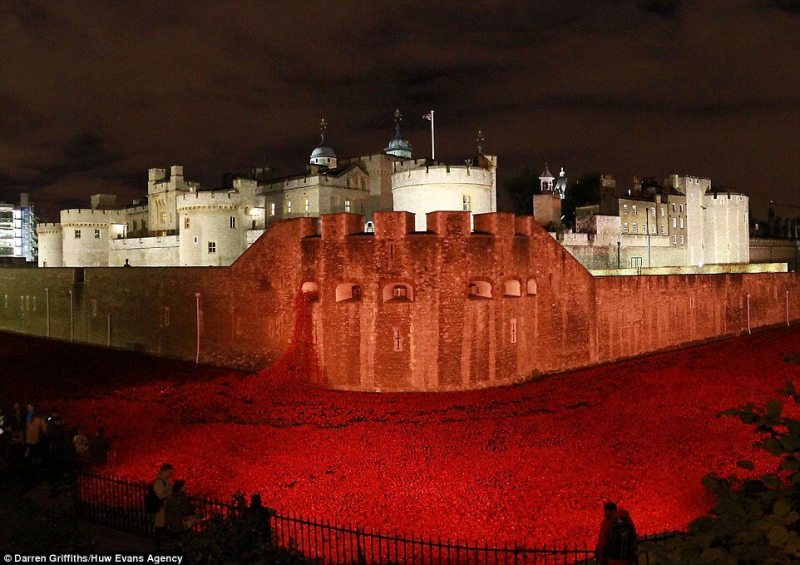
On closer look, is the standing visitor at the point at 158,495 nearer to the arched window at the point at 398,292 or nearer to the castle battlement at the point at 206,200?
the arched window at the point at 398,292

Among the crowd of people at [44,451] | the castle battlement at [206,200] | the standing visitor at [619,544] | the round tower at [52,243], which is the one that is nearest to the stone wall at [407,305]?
the crowd of people at [44,451]

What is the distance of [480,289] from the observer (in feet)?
66.2

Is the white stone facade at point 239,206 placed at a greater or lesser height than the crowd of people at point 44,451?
greater

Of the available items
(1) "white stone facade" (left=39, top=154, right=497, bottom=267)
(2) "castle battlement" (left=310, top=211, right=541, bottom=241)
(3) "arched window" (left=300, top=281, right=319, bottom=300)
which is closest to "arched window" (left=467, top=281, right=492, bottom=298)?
(2) "castle battlement" (left=310, top=211, right=541, bottom=241)

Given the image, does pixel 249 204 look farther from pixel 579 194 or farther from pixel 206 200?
pixel 579 194

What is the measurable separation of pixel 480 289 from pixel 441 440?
6.58m

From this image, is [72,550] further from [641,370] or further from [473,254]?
[641,370]

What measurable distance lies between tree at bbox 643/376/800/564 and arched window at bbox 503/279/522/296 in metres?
16.0

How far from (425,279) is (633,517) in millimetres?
9167

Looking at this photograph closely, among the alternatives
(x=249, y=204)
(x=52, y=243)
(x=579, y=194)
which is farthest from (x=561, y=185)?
(x=52, y=243)

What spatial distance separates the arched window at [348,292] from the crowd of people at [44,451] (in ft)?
26.0

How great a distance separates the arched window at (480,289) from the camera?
19.7 meters

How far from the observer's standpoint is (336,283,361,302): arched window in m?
19.2

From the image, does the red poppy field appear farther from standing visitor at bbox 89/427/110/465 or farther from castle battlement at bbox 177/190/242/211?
castle battlement at bbox 177/190/242/211
